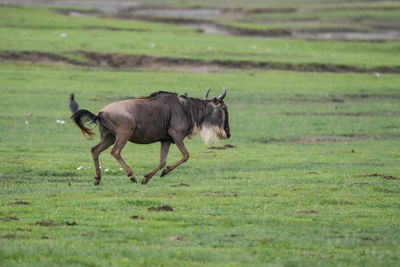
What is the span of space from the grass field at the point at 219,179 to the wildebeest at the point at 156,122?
2.22ft

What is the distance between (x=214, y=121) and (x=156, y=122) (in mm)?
1547

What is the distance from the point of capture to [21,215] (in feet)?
34.8

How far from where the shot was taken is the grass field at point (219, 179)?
9.02 meters

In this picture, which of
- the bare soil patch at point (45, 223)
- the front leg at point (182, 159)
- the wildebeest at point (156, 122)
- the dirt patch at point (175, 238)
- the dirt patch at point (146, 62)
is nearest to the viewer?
the dirt patch at point (175, 238)

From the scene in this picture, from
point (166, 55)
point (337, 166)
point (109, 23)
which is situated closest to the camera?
point (337, 166)

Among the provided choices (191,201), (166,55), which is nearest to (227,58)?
(166,55)

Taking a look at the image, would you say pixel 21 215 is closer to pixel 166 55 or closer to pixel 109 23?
pixel 166 55

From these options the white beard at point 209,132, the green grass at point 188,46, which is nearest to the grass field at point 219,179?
the white beard at point 209,132

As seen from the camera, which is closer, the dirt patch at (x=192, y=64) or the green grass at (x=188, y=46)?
the dirt patch at (x=192, y=64)

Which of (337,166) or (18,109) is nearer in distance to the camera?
(337,166)

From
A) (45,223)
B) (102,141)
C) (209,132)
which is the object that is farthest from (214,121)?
(45,223)

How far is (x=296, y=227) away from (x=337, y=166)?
7.08 meters

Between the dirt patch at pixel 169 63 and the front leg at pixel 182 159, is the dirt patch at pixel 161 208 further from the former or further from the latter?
the dirt patch at pixel 169 63

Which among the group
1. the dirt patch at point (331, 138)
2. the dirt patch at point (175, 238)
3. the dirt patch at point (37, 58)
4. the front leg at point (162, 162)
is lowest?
the dirt patch at point (331, 138)
